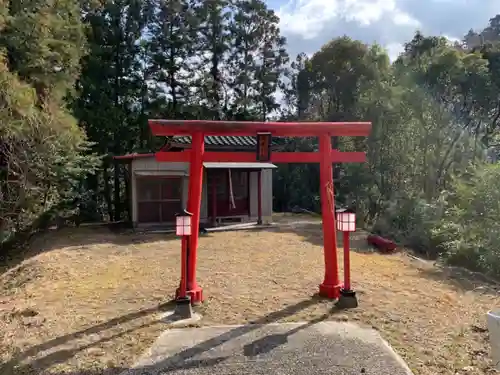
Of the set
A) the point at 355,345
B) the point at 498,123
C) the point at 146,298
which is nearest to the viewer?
the point at 355,345

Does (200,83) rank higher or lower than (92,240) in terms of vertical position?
higher

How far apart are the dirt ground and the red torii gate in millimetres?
412

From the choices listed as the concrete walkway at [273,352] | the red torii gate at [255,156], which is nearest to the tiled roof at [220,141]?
the red torii gate at [255,156]

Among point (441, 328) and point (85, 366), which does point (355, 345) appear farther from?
point (85, 366)

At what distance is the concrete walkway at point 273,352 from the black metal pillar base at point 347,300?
550 millimetres

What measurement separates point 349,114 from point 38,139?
11.6m

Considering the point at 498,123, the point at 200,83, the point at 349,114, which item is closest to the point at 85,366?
the point at 349,114

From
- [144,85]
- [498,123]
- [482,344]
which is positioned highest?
[144,85]

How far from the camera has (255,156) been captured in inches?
210

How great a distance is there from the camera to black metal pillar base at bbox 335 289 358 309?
4.95 meters

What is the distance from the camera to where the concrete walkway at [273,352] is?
3.43m

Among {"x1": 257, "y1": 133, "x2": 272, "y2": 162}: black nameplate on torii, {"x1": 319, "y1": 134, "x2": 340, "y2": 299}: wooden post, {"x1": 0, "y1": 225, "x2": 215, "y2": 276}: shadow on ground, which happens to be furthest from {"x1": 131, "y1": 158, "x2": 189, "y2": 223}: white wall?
{"x1": 319, "y1": 134, "x2": 340, "y2": 299}: wooden post

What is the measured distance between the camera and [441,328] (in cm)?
446

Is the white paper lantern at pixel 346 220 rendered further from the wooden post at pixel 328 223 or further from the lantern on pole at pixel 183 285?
the lantern on pole at pixel 183 285
